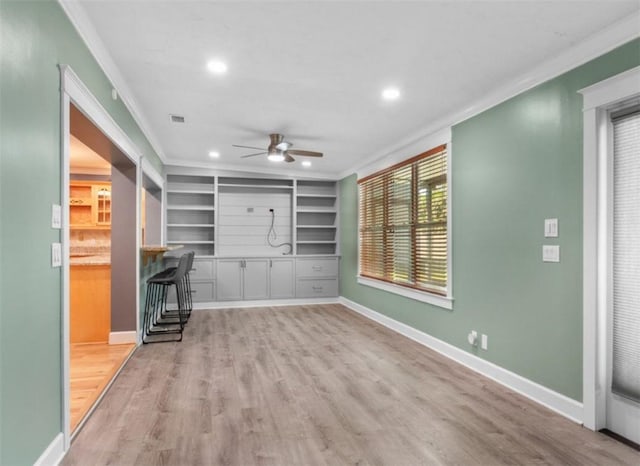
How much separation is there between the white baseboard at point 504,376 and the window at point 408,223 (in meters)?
0.57

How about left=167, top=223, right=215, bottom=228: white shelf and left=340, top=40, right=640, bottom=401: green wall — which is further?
left=167, top=223, right=215, bottom=228: white shelf

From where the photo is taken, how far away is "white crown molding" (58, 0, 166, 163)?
2031mm

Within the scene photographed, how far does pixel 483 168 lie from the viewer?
10.8ft

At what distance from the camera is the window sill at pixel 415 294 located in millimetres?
3787

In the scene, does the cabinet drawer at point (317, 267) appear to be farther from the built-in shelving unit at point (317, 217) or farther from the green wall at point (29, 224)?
the green wall at point (29, 224)

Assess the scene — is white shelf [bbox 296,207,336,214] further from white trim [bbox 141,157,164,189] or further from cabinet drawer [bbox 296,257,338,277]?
white trim [bbox 141,157,164,189]

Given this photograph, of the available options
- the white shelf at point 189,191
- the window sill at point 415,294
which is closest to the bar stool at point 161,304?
the white shelf at point 189,191

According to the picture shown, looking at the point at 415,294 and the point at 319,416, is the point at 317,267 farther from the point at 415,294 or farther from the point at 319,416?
the point at 319,416

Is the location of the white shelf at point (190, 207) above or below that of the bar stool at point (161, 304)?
above

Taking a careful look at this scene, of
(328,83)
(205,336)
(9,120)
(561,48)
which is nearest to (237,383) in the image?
(205,336)

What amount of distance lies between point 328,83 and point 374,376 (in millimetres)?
2601

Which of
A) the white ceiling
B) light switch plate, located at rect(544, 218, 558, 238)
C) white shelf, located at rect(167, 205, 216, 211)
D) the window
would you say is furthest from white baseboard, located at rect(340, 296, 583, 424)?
white shelf, located at rect(167, 205, 216, 211)

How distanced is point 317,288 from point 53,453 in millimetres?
5304

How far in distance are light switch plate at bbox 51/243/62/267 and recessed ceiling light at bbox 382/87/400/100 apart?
2711mm
